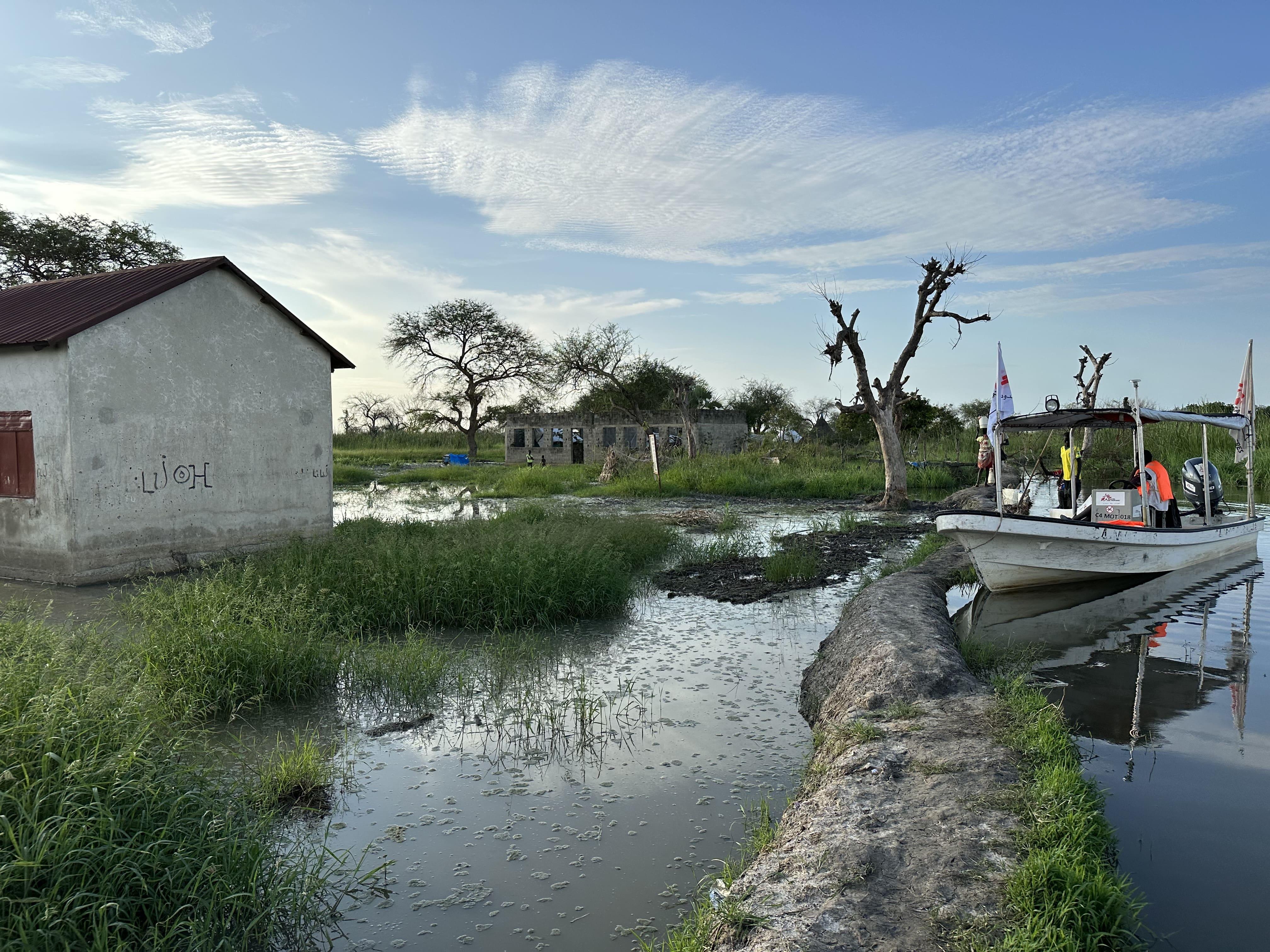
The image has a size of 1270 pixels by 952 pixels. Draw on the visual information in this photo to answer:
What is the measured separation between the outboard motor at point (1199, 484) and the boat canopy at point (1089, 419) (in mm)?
2798

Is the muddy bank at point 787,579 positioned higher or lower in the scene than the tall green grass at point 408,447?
lower

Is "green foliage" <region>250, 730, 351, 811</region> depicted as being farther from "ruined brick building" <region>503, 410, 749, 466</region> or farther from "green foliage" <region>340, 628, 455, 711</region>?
"ruined brick building" <region>503, 410, 749, 466</region>

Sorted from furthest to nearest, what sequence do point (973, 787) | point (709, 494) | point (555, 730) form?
point (709, 494) < point (555, 730) < point (973, 787)

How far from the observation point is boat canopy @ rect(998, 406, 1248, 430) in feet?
38.7

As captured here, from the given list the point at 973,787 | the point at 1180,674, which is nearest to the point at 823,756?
the point at 973,787

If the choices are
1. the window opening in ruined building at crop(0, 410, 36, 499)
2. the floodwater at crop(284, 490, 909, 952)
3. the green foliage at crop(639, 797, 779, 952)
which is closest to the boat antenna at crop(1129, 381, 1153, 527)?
the floodwater at crop(284, 490, 909, 952)

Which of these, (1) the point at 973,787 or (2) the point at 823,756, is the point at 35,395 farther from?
(1) the point at 973,787

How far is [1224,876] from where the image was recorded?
444 cm

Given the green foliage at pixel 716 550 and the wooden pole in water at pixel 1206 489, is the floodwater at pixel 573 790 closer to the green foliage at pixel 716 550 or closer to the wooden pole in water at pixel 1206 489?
the green foliage at pixel 716 550

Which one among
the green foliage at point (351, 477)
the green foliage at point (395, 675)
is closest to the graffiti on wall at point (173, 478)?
the green foliage at point (395, 675)

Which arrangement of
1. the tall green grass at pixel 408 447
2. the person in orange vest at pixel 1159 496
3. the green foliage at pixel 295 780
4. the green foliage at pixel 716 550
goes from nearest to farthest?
the green foliage at pixel 295 780 → the person in orange vest at pixel 1159 496 → the green foliage at pixel 716 550 → the tall green grass at pixel 408 447

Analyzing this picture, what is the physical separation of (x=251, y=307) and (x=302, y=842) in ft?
39.3

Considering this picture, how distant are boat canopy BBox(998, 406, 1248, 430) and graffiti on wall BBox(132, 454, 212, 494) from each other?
39.0 ft

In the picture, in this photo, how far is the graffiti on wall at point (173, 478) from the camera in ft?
41.1
